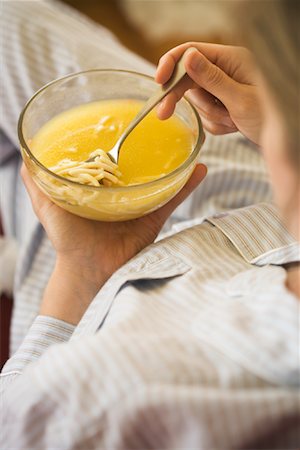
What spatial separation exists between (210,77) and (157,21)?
5.11 feet

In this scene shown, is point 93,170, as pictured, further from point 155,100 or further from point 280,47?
point 280,47

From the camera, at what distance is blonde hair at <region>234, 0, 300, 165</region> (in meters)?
0.48

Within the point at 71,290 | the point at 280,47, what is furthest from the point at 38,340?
the point at 280,47

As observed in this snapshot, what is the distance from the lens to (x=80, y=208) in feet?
2.73

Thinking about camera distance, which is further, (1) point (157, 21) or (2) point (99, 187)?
(1) point (157, 21)

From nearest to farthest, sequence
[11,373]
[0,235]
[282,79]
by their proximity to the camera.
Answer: [282,79]
[11,373]
[0,235]

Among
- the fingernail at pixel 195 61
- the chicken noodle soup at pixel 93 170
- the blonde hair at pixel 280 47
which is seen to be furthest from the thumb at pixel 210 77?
the blonde hair at pixel 280 47

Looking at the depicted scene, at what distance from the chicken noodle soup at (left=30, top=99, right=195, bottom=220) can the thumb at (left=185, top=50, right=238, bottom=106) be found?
70 mm

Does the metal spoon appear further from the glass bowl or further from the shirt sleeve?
the shirt sleeve

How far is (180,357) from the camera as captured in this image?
596mm

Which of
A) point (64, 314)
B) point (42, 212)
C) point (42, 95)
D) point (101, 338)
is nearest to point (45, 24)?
point (42, 95)

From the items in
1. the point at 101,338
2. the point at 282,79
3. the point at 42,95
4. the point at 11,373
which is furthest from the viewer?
the point at 42,95

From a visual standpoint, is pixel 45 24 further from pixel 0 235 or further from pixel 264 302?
pixel 264 302

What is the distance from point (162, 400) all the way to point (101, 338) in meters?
0.09
